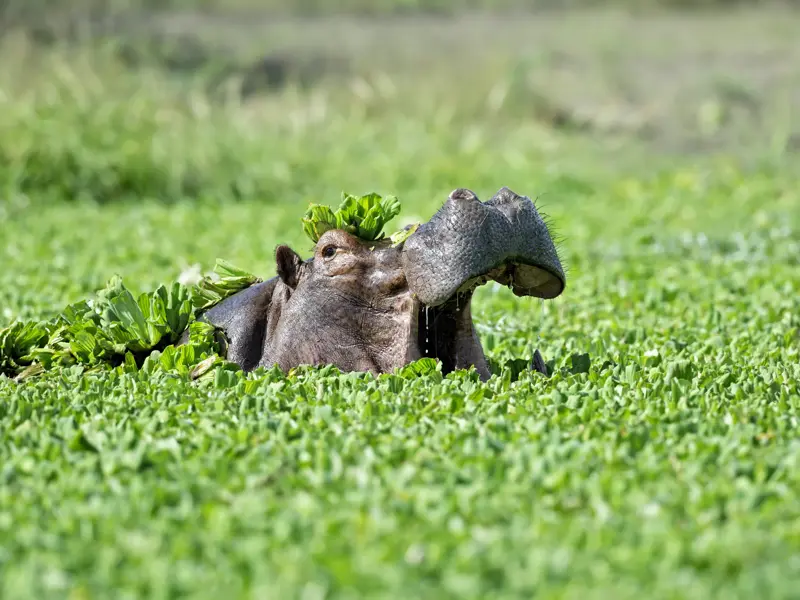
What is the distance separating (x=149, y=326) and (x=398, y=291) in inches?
39.0

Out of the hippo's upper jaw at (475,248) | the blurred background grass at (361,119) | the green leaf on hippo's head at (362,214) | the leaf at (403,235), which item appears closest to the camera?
the hippo's upper jaw at (475,248)

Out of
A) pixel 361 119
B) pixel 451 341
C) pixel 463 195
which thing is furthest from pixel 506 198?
pixel 361 119

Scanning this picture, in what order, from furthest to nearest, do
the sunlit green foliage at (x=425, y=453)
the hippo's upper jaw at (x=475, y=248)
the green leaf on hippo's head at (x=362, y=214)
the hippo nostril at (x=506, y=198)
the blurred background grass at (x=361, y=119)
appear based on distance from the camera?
the blurred background grass at (x=361, y=119) < the green leaf on hippo's head at (x=362, y=214) < the hippo nostril at (x=506, y=198) < the hippo's upper jaw at (x=475, y=248) < the sunlit green foliage at (x=425, y=453)

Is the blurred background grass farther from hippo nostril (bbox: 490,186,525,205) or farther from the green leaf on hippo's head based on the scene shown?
hippo nostril (bbox: 490,186,525,205)

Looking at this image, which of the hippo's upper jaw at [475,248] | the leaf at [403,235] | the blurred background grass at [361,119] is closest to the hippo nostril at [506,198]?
the hippo's upper jaw at [475,248]

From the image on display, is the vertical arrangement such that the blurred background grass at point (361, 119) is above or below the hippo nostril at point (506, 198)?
above

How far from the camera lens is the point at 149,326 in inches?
185

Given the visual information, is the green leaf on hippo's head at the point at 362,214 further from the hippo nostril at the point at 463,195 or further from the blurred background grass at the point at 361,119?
the blurred background grass at the point at 361,119

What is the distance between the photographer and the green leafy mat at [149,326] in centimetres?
444

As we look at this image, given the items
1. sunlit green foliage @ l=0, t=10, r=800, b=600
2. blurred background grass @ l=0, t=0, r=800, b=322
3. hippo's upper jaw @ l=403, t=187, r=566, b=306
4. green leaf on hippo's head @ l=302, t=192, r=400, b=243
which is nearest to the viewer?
sunlit green foliage @ l=0, t=10, r=800, b=600

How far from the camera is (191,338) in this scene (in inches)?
179

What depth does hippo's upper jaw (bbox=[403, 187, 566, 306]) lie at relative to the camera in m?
3.97

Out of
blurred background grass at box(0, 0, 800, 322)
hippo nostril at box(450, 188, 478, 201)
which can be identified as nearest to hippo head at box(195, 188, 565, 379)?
hippo nostril at box(450, 188, 478, 201)

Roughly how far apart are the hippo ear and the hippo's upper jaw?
0.48 m
